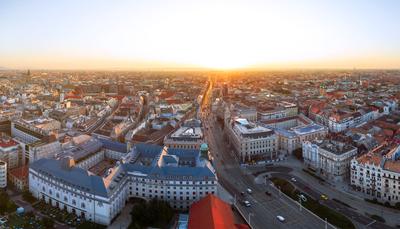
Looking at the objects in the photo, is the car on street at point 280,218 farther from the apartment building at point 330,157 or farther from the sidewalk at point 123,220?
the sidewalk at point 123,220

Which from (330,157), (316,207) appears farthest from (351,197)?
(330,157)

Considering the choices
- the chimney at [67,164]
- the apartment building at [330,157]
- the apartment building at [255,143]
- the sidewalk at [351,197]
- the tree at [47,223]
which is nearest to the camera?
the tree at [47,223]

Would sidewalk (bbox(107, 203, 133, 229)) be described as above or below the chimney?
below

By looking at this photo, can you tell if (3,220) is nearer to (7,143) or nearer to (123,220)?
(123,220)

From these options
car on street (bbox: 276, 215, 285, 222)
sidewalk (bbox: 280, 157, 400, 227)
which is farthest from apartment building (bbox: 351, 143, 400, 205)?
car on street (bbox: 276, 215, 285, 222)

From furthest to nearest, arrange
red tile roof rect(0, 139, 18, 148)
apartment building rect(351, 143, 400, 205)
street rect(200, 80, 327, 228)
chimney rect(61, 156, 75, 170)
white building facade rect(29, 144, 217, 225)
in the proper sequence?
1. red tile roof rect(0, 139, 18, 148)
2. apartment building rect(351, 143, 400, 205)
3. chimney rect(61, 156, 75, 170)
4. white building facade rect(29, 144, 217, 225)
5. street rect(200, 80, 327, 228)

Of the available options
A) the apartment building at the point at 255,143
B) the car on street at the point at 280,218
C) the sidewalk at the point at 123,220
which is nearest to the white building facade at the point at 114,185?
the sidewalk at the point at 123,220

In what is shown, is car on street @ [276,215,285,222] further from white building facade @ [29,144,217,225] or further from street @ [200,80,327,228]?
white building facade @ [29,144,217,225]

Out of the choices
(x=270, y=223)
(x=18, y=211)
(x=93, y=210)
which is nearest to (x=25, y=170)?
(x=18, y=211)
